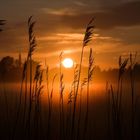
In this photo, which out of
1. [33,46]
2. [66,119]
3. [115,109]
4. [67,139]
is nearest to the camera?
[33,46]

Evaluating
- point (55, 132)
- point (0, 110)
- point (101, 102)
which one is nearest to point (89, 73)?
point (55, 132)

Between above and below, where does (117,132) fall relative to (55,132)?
above

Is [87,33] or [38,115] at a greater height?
[87,33]

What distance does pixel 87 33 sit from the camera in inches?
194

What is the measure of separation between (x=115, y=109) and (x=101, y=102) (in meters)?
6.57

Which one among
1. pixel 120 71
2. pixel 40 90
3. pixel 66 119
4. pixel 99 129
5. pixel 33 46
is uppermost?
pixel 33 46

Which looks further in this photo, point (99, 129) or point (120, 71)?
point (99, 129)

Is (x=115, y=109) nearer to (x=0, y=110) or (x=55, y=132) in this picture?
(x=55, y=132)

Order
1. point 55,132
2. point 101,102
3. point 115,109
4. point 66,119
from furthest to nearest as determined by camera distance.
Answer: point 101,102 < point 55,132 < point 66,119 < point 115,109

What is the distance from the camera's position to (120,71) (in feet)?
16.0

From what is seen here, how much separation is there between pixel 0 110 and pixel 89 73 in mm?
2916

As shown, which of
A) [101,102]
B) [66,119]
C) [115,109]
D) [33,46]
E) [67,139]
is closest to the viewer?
[33,46]

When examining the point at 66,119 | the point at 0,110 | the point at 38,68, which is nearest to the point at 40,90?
the point at 38,68

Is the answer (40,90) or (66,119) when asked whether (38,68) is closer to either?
(40,90)
